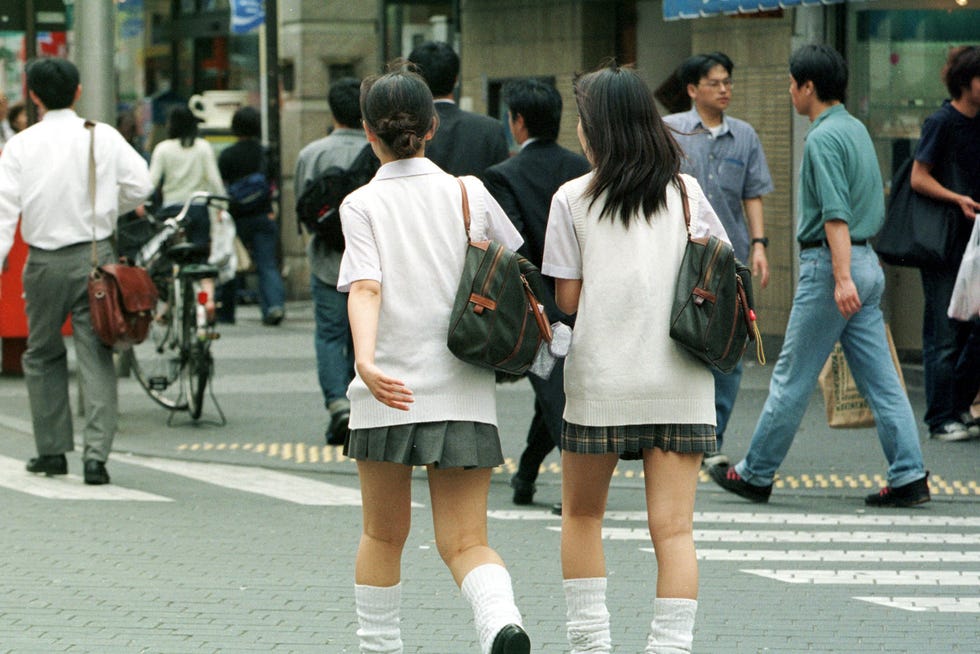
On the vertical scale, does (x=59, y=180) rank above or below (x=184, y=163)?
above

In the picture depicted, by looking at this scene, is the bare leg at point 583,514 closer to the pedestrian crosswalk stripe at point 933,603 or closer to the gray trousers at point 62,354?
the pedestrian crosswalk stripe at point 933,603

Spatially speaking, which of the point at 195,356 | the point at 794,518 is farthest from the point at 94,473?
the point at 794,518

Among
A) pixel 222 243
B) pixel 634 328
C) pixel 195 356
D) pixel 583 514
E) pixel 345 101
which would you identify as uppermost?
pixel 345 101

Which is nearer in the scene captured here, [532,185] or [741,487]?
[532,185]

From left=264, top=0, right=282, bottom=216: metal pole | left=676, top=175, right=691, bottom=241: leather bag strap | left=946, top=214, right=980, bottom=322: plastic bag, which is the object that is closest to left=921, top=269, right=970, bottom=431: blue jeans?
left=946, top=214, right=980, bottom=322: plastic bag

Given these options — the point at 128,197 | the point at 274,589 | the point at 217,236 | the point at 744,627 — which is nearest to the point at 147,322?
the point at 128,197

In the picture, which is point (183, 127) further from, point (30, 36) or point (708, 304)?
point (708, 304)

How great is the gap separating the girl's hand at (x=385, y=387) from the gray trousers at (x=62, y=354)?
163 inches

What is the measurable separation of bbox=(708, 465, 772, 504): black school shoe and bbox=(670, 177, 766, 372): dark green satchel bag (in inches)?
126

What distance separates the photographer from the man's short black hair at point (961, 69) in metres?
9.34

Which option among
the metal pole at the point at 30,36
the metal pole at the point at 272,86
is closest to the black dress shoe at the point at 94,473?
the metal pole at the point at 30,36

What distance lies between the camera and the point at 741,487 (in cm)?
807

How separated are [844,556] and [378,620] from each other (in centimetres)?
268

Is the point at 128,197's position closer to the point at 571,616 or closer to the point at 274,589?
the point at 274,589
